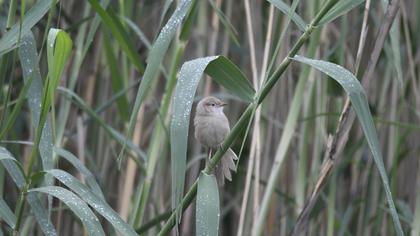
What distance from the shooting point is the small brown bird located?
1.43 meters

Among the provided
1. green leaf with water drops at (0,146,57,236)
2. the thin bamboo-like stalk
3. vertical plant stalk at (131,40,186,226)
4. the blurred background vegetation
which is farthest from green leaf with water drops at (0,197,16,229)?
the thin bamboo-like stalk

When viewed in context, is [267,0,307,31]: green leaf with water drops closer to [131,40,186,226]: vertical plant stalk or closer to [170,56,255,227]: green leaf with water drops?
[170,56,255,227]: green leaf with water drops

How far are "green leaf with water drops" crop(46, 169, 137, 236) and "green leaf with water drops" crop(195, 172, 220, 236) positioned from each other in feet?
0.41

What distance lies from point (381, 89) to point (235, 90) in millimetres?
1262

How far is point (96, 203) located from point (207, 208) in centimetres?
18

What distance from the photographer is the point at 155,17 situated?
236 cm

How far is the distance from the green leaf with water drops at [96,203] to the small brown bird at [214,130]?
30cm

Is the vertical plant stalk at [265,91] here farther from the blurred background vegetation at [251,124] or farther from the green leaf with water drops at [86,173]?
the blurred background vegetation at [251,124]

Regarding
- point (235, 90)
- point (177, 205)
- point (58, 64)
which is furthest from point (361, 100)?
point (58, 64)

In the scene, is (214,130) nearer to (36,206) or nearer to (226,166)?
(226,166)

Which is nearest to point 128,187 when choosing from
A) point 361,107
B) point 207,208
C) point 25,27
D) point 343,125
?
point 343,125

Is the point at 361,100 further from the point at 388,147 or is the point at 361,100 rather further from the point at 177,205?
the point at 388,147

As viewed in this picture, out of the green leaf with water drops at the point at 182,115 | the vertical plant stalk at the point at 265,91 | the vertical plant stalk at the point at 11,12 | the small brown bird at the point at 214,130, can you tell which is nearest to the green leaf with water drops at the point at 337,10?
the vertical plant stalk at the point at 265,91

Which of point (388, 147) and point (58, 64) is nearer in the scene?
point (58, 64)
